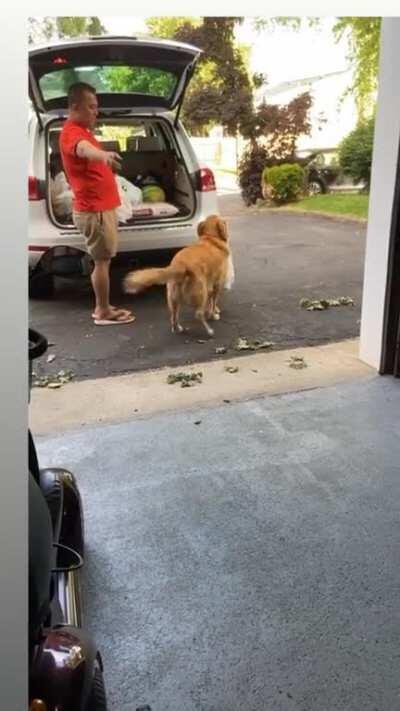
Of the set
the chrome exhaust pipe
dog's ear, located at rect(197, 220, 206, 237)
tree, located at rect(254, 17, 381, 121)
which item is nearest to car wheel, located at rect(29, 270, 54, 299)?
dog's ear, located at rect(197, 220, 206, 237)

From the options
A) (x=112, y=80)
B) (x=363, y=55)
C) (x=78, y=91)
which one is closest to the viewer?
(x=78, y=91)

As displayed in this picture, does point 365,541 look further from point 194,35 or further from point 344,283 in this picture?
point 194,35

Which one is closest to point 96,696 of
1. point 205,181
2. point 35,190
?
point 35,190

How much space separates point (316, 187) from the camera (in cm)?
1130

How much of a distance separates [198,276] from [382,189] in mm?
1453

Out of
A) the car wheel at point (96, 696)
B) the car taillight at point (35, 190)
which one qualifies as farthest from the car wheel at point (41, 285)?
the car wheel at point (96, 696)

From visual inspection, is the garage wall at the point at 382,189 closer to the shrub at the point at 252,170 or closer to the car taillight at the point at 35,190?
the car taillight at the point at 35,190

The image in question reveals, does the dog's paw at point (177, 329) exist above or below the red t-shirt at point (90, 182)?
below

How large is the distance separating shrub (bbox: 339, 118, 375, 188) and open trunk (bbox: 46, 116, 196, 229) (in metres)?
5.31

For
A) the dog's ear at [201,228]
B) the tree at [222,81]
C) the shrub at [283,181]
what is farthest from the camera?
the tree at [222,81]

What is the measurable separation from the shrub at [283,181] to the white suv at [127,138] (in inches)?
176

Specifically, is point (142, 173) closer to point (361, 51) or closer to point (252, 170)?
point (252, 170)

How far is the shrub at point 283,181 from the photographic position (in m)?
10.4

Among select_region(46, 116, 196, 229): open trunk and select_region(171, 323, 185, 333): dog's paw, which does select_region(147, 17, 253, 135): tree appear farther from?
select_region(171, 323, 185, 333): dog's paw
